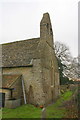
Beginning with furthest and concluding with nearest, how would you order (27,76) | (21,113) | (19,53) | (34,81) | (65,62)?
(65,62), (19,53), (27,76), (34,81), (21,113)

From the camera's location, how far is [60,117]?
41.3ft

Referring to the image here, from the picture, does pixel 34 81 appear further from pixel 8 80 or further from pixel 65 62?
pixel 65 62

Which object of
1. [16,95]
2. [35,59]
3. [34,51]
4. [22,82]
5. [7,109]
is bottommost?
[7,109]

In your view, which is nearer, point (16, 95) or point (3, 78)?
point (16, 95)

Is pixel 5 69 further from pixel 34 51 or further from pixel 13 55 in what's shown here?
pixel 34 51

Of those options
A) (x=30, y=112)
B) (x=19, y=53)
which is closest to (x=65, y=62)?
(x=19, y=53)

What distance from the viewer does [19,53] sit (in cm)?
2180

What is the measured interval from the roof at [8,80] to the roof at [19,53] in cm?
170

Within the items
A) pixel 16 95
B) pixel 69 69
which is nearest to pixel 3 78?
pixel 16 95

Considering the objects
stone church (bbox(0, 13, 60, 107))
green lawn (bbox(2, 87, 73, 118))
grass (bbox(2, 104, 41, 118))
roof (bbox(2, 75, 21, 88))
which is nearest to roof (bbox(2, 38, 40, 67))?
stone church (bbox(0, 13, 60, 107))

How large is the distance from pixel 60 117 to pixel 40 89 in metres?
5.97

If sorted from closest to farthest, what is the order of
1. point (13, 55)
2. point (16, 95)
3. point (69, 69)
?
1. point (16, 95)
2. point (13, 55)
3. point (69, 69)

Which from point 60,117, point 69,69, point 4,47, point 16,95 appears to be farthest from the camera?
point 69,69

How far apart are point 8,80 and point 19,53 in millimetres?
5026
